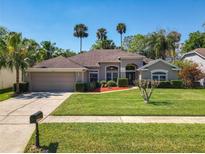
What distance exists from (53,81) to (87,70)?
5812 millimetres

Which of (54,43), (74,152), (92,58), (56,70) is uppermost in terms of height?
(54,43)

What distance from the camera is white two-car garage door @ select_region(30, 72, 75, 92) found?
2600 centimetres

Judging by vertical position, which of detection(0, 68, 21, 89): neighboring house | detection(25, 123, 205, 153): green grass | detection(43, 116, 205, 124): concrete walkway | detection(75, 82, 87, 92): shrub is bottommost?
detection(25, 123, 205, 153): green grass

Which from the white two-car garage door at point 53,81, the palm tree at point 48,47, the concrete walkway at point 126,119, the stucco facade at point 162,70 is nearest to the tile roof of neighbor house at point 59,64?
the white two-car garage door at point 53,81

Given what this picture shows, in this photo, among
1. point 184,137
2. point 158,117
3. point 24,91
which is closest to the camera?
point 184,137

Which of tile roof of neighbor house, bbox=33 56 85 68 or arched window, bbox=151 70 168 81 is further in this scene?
arched window, bbox=151 70 168 81

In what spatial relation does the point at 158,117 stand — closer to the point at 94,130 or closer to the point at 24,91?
the point at 94,130

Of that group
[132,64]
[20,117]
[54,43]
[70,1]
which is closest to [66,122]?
[20,117]

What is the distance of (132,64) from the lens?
3127 cm

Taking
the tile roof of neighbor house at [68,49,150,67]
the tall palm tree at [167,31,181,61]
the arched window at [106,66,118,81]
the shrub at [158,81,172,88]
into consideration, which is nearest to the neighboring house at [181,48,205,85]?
the shrub at [158,81,172,88]

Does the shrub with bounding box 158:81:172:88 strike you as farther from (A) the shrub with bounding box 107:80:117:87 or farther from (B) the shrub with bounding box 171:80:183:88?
(A) the shrub with bounding box 107:80:117:87

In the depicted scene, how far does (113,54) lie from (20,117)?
23694 mm

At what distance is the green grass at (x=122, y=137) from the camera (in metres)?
6.50

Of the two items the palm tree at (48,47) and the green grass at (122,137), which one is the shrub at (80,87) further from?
the palm tree at (48,47)
